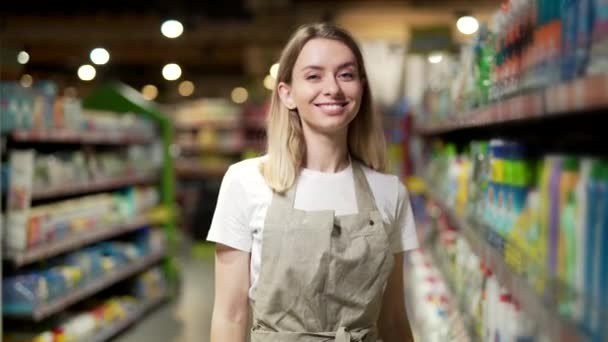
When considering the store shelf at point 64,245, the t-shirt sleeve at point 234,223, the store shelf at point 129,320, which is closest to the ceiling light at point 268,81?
the store shelf at point 129,320

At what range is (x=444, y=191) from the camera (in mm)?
4016

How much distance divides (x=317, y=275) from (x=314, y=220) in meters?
0.15

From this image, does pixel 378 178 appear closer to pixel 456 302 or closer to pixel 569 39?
pixel 569 39

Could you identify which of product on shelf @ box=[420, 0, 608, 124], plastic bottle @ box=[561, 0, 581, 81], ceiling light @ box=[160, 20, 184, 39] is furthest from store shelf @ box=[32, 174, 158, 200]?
plastic bottle @ box=[561, 0, 581, 81]

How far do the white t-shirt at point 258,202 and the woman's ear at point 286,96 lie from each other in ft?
0.62

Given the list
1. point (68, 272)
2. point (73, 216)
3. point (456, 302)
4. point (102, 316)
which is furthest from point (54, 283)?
point (456, 302)

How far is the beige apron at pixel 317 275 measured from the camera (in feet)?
6.25

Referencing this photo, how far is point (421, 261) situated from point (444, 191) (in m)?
0.70

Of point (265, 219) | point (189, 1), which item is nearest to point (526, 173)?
point (265, 219)

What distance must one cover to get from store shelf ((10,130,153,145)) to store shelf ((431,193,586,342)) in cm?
322

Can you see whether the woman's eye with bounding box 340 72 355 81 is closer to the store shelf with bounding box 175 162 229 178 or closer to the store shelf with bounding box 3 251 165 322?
the store shelf with bounding box 3 251 165 322

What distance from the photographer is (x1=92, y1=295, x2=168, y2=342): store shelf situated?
5612 mm

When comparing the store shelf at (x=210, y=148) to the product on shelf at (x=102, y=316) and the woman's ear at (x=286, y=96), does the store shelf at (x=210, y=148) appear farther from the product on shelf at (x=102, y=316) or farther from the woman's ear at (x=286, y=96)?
the woman's ear at (x=286, y=96)

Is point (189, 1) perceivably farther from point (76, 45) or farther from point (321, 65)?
point (321, 65)
